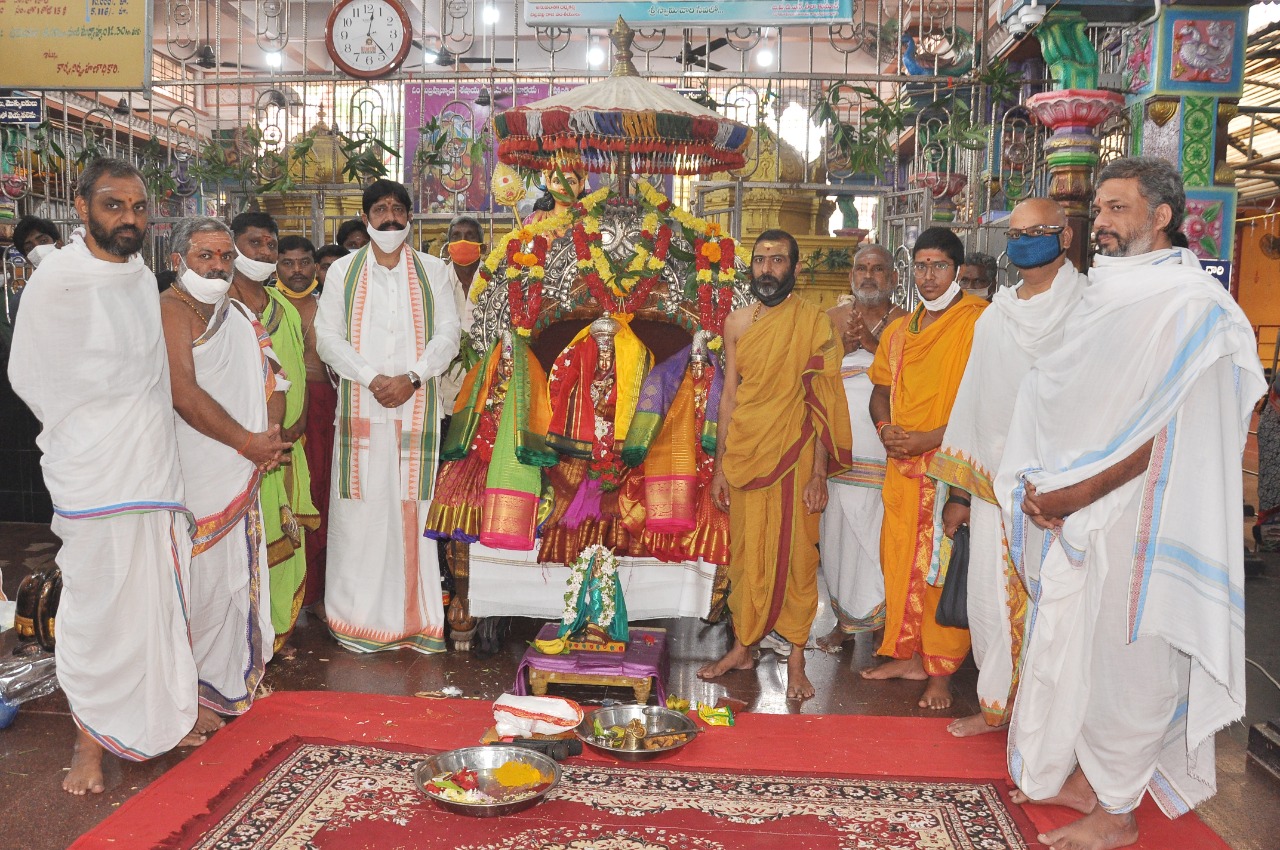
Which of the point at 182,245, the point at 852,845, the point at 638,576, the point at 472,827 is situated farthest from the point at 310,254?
the point at 852,845

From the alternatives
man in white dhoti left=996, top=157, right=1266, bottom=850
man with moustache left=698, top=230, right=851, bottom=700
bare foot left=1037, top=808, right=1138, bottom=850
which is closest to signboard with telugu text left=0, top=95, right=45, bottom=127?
man with moustache left=698, top=230, right=851, bottom=700

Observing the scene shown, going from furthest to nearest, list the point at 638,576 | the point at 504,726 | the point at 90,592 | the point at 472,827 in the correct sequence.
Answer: the point at 638,576 → the point at 504,726 → the point at 90,592 → the point at 472,827

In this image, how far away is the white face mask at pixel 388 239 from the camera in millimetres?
4941

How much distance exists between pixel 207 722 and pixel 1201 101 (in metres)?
5.47

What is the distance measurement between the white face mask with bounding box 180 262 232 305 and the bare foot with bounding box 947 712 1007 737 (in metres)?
3.10

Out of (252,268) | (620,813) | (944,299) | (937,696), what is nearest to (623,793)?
(620,813)

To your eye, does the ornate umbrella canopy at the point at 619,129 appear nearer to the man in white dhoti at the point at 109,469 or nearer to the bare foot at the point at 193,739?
the man in white dhoti at the point at 109,469

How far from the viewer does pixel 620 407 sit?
4.73 metres

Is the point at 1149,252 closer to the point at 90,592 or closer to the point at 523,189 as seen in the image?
the point at 90,592

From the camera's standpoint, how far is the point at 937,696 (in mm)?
4359

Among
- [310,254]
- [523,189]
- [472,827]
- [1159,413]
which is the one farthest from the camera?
[523,189]

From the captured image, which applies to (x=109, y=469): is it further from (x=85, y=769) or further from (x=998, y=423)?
(x=998, y=423)

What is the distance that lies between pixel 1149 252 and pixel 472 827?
8.56ft

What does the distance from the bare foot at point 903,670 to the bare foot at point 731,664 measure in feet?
1.71
